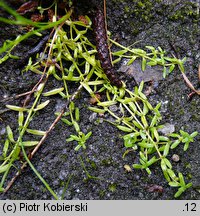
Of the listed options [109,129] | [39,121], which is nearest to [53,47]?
[39,121]

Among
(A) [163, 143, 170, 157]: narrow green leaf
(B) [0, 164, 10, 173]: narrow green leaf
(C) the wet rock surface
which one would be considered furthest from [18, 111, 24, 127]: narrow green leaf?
(A) [163, 143, 170, 157]: narrow green leaf

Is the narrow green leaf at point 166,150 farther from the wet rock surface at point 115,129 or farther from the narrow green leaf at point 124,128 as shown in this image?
the narrow green leaf at point 124,128

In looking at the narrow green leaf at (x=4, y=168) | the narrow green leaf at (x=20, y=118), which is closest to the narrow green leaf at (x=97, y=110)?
the narrow green leaf at (x=20, y=118)

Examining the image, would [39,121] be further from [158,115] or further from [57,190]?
[158,115]

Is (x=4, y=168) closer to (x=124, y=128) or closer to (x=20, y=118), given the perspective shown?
(x=20, y=118)

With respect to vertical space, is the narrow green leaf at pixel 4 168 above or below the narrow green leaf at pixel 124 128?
below

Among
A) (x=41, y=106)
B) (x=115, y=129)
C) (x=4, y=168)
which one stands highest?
(x=41, y=106)

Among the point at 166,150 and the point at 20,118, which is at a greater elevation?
the point at 20,118

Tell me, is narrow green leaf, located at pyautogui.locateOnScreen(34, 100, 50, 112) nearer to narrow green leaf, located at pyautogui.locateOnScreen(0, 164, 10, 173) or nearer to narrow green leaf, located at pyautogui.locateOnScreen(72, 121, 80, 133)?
narrow green leaf, located at pyautogui.locateOnScreen(72, 121, 80, 133)

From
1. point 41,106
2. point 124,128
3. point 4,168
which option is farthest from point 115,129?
point 4,168

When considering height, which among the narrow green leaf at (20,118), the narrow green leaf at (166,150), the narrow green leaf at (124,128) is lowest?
the narrow green leaf at (166,150)
